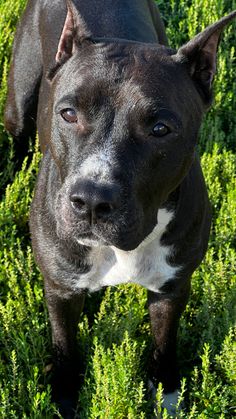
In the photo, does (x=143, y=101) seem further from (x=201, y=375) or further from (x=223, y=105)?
(x=223, y=105)

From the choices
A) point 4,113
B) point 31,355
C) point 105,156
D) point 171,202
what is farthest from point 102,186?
point 4,113

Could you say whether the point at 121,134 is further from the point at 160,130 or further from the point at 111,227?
the point at 111,227

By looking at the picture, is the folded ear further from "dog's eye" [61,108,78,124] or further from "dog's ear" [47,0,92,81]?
"dog's eye" [61,108,78,124]

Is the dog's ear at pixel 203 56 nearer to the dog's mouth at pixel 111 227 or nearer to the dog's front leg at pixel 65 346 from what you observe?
the dog's mouth at pixel 111 227

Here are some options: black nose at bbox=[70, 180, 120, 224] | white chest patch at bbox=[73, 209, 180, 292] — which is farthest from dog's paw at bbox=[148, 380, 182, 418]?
black nose at bbox=[70, 180, 120, 224]

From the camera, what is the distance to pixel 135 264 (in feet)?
10.3

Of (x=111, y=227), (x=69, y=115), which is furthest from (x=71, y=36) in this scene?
(x=111, y=227)

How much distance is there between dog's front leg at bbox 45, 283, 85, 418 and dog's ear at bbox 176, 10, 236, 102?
1.09m

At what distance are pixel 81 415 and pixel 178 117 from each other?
1.57 m

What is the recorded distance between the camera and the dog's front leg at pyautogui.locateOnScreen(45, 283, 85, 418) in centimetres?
340

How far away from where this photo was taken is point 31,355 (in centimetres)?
365

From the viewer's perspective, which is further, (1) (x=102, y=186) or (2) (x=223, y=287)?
(2) (x=223, y=287)

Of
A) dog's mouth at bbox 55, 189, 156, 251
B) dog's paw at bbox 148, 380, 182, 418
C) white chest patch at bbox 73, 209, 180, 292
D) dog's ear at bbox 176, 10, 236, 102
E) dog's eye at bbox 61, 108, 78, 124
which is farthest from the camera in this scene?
dog's paw at bbox 148, 380, 182, 418

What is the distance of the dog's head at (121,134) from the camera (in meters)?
2.59
